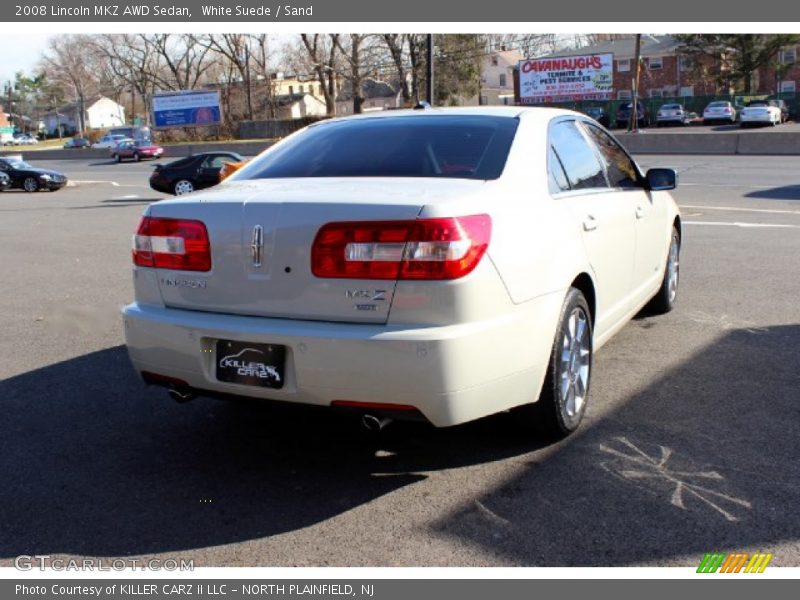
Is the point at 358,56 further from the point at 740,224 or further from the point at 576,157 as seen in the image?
the point at 576,157

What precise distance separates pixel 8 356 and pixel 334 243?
377 centimetres

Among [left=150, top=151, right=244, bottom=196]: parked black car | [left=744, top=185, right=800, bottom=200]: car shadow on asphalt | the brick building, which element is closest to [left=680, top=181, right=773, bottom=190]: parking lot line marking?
[left=744, top=185, right=800, bottom=200]: car shadow on asphalt

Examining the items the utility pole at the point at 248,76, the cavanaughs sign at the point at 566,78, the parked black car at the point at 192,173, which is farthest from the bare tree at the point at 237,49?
the parked black car at the point at 192,173

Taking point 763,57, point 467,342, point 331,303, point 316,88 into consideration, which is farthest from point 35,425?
point 316,88

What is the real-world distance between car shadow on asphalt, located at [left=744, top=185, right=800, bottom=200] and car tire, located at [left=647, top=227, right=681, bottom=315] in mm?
10374

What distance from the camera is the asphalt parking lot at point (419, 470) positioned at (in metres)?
3.29

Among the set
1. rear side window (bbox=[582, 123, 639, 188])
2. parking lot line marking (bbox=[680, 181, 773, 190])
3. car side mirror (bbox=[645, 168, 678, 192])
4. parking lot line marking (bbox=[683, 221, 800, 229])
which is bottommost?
parking lot line marking (bbox=[680, 181, 773, 190])

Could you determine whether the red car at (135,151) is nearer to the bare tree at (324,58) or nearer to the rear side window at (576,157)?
the bare tree at (324,58)

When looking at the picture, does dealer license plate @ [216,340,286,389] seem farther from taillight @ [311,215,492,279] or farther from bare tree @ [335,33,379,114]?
bare tree @ [335,33,379,114]

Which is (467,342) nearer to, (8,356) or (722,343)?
(722,343)

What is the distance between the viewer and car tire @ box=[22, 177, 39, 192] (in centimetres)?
2970

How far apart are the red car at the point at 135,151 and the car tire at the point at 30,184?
851 inches

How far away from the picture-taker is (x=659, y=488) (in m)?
3.70

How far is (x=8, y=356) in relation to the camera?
618cm
